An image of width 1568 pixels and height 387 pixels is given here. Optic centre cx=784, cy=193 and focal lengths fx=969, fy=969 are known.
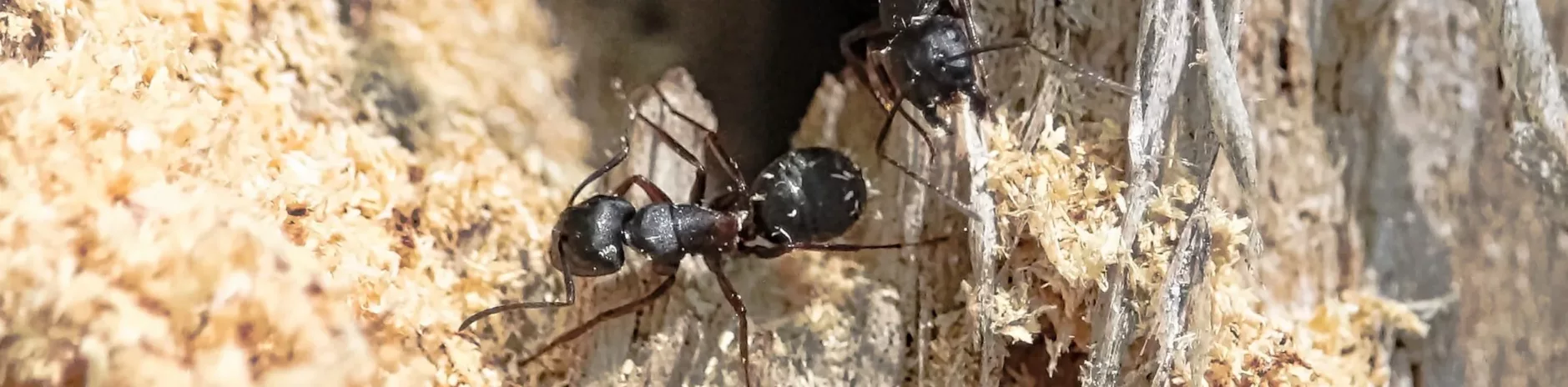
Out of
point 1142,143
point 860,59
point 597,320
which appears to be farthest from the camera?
point 860,59

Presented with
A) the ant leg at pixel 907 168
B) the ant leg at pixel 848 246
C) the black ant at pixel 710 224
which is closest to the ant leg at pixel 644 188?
the black ant at pixel 710 224

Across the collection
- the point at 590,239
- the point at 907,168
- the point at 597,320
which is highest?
the point at 907,168

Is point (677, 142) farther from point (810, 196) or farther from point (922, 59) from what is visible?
point (922, 59)

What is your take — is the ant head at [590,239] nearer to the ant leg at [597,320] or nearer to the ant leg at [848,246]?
the ant leg at [597,320]

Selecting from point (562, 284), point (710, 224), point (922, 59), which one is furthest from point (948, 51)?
point (562, 284)

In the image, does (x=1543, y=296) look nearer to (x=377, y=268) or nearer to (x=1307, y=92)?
(x=1307, y=92)

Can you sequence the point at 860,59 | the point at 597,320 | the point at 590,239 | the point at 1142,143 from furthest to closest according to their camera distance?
the point at 860,59
the point at 597,320
the point at 590,239
the point at 1142,143

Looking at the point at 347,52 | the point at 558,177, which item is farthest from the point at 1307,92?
the point at 347,52
